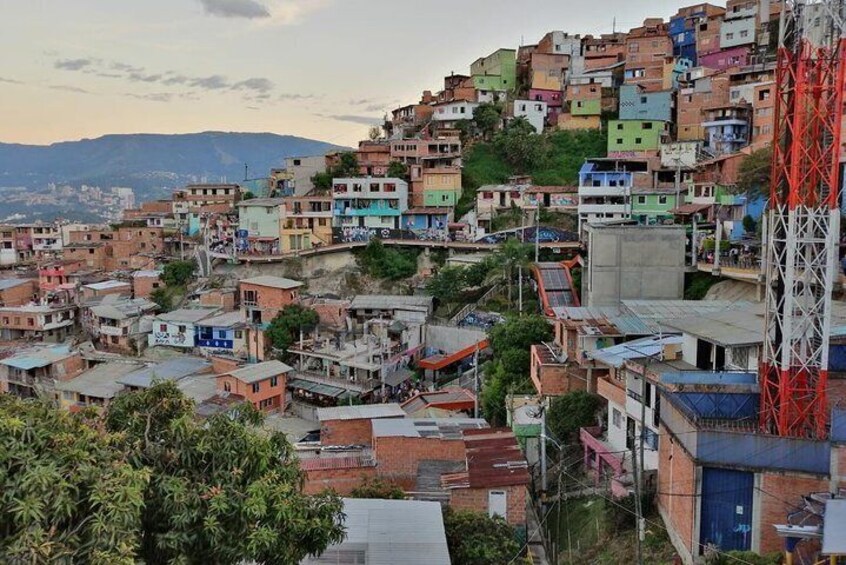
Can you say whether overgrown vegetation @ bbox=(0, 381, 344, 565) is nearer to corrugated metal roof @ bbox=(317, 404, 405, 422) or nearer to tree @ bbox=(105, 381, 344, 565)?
tree @ bbox=(105, 381, 344, 565)

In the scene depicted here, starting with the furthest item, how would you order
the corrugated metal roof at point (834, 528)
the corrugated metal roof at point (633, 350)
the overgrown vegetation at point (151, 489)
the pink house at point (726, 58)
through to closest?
the pink house at point (726, 58)
the corrugated metal roof at point (633, 350)
the corrugated metal roof at point (834, 528)
the overgrown vegetation at point (151, 489)

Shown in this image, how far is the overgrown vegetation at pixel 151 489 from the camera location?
21.4ft

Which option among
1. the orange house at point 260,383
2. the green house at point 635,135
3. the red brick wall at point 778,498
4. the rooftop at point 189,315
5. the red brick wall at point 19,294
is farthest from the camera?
the red brick wall at point 19,294

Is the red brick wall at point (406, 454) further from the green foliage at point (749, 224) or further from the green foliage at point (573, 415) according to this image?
the green foliage at point (749, 224)

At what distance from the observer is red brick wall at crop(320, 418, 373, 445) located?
66.4ft

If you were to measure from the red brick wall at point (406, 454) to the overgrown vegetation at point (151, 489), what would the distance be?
703cm

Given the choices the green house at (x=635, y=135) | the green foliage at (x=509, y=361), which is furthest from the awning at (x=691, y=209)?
the green house at (x=635, y=135)

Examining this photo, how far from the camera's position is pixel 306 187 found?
54.9 m

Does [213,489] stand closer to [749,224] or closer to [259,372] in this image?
[259,372]

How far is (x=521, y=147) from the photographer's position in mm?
51469

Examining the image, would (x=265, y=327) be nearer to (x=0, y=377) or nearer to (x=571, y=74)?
(x=0, y=377)

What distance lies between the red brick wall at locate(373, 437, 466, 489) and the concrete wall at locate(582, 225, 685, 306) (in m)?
15.2

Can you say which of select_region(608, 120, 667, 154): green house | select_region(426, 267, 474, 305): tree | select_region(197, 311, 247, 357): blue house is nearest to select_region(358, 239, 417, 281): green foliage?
select_region(426, 267, 474, 305): tree

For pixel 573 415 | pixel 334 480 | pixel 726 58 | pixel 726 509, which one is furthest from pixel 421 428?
pixel 726 58
